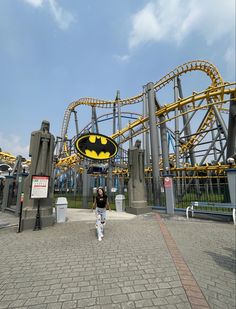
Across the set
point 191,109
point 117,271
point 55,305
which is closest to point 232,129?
point 191,109

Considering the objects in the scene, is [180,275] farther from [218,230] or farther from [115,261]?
[218,230]

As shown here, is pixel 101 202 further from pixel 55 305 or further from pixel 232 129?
pixel 232 129

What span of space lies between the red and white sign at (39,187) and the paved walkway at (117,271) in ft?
5.74

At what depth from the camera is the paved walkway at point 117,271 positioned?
2756mm

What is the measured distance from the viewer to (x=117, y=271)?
3.68 meters

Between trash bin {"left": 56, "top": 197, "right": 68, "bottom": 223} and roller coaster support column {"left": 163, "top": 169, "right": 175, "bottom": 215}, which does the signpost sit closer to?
trash bin {"left": 56, "top": 197, "right": 68, "bottom": 223}

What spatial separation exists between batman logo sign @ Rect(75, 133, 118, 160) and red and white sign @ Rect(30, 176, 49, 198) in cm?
447

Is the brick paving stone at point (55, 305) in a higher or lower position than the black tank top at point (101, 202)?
lower

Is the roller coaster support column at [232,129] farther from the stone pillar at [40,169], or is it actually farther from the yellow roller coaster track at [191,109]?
the stone pillar at [40,169]

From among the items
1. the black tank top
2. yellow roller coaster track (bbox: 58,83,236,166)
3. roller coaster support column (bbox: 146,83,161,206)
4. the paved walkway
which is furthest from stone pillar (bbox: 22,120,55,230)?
yellow roller coaster track (bbox: 58,83,236,166)

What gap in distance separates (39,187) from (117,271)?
17.4 feet

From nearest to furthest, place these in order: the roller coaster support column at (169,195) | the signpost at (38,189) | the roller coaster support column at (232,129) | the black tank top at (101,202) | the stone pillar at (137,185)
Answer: the black tank top at (101,202) < the signpost at (38,189) < the roller coaster support column at (169,195) < the stone pillar at (137,185) < the roller coaster support column at (232,129)

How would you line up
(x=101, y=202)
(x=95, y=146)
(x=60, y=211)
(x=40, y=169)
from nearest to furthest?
1. (x=101, y=202)
2. (x=40, y=169)
3. (x=60, y=211)
4. (x=95, y=146)

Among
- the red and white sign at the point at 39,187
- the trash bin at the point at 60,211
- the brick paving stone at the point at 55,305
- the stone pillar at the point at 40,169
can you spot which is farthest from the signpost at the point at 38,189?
the brick paving stone at the point at 55,305
